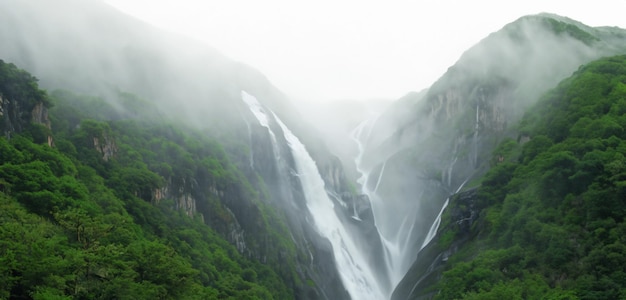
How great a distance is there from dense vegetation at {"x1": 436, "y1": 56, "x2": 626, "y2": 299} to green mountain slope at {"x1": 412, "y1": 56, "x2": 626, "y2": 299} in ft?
0.34

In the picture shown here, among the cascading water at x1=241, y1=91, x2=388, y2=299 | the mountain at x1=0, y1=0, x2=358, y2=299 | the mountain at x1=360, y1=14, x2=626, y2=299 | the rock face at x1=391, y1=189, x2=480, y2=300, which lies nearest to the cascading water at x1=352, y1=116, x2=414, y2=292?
the mountain at x1=360, y1=14, x2=626, y2=299

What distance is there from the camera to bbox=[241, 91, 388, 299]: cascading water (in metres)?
84.1

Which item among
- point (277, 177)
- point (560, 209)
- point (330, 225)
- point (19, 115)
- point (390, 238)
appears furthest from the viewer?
point (390, 238)

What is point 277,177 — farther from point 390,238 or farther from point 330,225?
point 390,238

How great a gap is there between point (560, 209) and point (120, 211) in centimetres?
4177

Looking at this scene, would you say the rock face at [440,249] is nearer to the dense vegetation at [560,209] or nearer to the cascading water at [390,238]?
the dense vegetation at [560,209]

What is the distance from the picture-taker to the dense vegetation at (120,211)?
1625 inches

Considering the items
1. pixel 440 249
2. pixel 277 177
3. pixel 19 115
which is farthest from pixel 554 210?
pixel 19 115

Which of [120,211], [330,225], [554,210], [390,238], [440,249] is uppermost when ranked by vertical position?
[120,211]

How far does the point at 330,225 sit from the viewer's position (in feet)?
304

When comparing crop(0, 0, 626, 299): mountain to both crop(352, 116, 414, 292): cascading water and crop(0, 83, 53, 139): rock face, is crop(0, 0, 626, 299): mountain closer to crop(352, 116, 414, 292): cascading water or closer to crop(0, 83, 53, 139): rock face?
crop(0, 83, 53, 139): rock face

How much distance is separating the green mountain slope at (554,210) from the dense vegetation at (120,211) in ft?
68.9

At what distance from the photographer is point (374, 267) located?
90.5 m

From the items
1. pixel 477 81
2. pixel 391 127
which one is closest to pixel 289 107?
pixel 391 127
